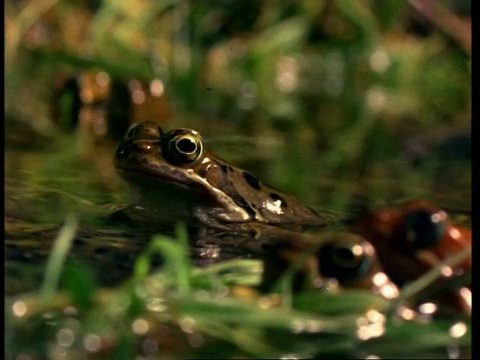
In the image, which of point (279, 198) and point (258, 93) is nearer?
point (279, 198)

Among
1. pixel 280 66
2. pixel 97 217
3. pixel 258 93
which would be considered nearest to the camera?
pixel 97 217

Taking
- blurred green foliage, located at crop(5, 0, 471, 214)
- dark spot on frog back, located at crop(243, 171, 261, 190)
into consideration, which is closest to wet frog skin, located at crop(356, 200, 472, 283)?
dark spot on frog back, located at crop(243, 171, 261, 190)

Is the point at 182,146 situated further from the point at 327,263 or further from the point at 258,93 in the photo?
the point at 258,93

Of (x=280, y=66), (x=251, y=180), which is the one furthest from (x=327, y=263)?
(x=280, y=66)

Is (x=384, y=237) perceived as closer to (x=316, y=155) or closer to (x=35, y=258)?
(x=35, y=258)

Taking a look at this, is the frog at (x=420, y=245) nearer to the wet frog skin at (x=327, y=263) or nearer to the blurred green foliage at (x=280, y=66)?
the wet frog skin at (x=327, y=263)

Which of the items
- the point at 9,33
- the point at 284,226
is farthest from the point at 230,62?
the point at 284,226
